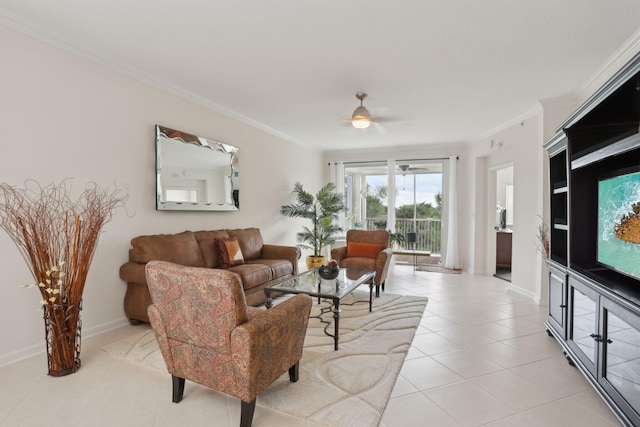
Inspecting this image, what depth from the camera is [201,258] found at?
12.4 ft

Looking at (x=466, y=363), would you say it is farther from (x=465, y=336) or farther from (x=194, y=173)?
(x=194, y=173)

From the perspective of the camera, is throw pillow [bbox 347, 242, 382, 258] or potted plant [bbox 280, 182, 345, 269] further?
potted plant [bbox 280, 182, 345, 269]

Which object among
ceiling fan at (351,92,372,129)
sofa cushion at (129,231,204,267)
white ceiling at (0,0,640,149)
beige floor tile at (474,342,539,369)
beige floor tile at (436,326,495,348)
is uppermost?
white ceiling at (0,0,640,149)

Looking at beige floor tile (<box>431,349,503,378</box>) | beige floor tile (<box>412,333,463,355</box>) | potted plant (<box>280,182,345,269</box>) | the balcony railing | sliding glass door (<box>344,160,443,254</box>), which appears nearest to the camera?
beige floor tile (<box>431,349,503,378</box>)

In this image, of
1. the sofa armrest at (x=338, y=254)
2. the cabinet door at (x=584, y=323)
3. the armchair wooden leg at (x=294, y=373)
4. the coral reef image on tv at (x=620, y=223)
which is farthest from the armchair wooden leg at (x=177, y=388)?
the sofa armrest at (x=338, y=254)

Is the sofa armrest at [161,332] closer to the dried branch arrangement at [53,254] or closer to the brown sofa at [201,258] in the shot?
the dried branch arrangement at [53,254]

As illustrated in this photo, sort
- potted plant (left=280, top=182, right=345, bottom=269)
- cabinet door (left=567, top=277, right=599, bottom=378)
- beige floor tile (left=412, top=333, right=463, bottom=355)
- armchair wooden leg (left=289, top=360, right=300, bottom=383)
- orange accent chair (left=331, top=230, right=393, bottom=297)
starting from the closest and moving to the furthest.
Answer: cabinet door (left=567, top=277, right=599, bottom=378) → armchair wooden leg (left=289, top=360, right=300, bottom=383) → beige floor tile (left=412, top=333, right=463, bottom=355) → orange accent chair (left=331, top=230, right=393, bottom=297) → potted plant (left=280, top=182, right=345, bottom=269)

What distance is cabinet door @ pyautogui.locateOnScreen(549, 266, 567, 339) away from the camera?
2.70 m

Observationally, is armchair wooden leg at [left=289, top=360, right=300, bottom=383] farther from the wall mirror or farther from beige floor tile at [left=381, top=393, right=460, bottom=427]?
the wall mirror

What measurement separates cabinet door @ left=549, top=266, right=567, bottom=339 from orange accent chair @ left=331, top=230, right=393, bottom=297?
1920mm

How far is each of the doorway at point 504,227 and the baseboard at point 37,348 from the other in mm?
5824

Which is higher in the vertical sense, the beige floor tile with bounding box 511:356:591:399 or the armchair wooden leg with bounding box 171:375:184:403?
the armchair wooden leg with bounding box 171:375:184:403

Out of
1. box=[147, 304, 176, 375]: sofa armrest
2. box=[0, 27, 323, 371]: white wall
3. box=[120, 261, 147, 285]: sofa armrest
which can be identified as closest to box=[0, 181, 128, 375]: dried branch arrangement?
box=[0, 27, 323, 371]: white wall

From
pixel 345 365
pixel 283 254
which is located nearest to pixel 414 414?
pixel 345 365
